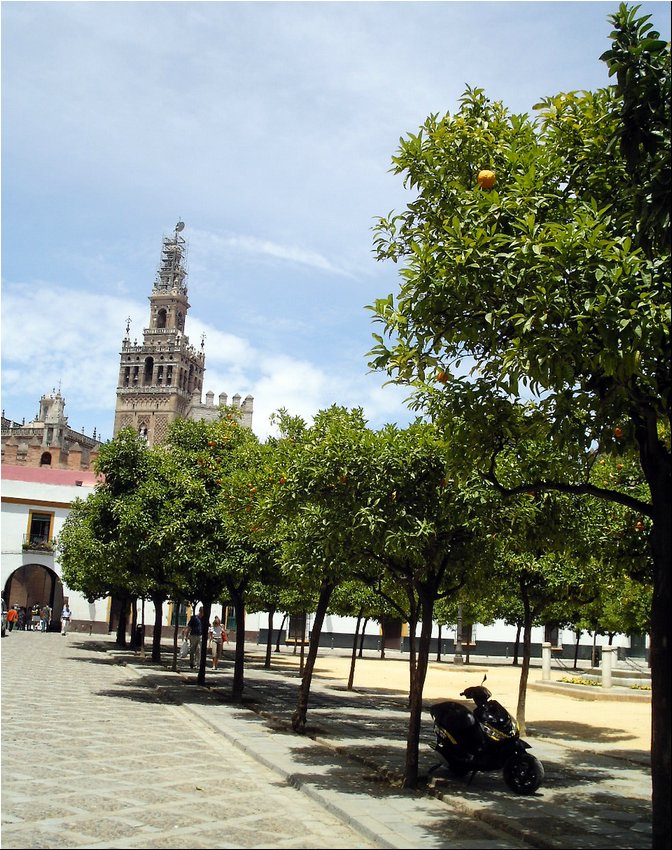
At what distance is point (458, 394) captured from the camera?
8.20 meters

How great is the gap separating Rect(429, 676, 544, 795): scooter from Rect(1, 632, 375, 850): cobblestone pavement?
2.06 meters

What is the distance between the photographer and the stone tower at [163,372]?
110875mm

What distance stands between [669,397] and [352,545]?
4728mm

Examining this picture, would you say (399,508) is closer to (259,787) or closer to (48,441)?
(259,787)

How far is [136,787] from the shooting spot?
29.5 ft

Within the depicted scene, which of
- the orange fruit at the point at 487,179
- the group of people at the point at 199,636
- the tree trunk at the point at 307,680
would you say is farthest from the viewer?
the group of people at the point at 199,636

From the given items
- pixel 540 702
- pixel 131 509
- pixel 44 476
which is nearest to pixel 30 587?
pixel 44 476

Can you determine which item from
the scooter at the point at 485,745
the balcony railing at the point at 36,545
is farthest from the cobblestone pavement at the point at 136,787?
the balcony railing at the point at 36,545

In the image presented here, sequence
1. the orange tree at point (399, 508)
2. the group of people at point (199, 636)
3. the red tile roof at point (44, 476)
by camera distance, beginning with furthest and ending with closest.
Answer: the red tile roof at point (44, 476), the group of people at point (199, 636), the orange tree at point (399, 508)

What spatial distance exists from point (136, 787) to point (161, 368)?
348ft

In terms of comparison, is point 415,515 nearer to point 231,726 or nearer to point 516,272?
point 516,272

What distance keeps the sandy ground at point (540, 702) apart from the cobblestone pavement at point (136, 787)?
8009 mm

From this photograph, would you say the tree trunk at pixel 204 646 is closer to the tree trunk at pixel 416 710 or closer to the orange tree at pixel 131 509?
the orange tree at pixel 131 509

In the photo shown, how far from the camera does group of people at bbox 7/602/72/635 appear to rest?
48250mm
